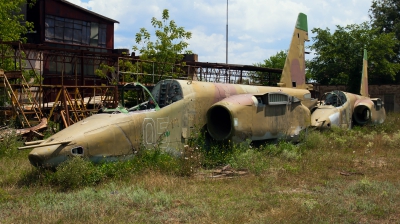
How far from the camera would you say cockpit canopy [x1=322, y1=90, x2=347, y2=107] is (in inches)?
814

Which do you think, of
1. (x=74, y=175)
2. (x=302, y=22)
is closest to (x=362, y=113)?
(x=302, y=22)

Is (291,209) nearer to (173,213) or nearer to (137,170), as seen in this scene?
(173,213)

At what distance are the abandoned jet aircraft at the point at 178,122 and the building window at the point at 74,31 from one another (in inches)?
1014

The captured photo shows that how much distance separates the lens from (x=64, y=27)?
36.5 m

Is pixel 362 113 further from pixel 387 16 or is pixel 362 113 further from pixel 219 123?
pixel 387 16

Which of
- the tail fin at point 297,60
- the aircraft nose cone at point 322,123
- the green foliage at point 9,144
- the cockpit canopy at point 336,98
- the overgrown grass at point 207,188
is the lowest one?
the overgrown grass at point 207,188

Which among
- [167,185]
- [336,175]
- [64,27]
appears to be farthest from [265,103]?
[64,27]

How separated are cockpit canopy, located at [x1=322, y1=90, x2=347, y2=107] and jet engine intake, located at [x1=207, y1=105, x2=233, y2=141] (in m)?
9.60

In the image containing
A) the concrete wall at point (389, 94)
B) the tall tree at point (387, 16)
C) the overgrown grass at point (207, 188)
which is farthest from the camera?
the tall tree at point (387, 16)

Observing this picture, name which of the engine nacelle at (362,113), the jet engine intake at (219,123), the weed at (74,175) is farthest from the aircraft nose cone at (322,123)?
the weed at (74,175)

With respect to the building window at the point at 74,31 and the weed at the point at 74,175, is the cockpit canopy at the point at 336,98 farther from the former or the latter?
the building window at the point at 74,31

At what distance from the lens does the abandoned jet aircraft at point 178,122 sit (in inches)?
368

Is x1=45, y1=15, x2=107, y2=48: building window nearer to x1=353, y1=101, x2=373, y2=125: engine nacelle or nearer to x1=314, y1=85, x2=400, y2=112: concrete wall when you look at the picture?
x1=314, y1=85, x2=400, y2=112: concrete wall

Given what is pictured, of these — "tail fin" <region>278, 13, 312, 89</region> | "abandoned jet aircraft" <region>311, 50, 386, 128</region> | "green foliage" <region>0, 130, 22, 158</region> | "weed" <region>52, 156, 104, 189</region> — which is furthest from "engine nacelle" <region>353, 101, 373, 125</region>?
"weed" <region>52, 156, 104, 189</region>
